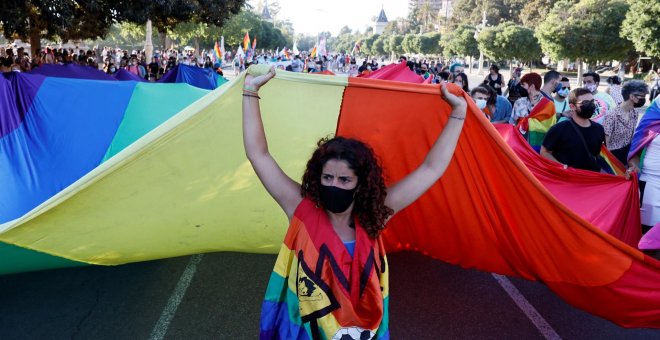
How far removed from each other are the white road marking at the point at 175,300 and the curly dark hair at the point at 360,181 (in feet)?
7.06

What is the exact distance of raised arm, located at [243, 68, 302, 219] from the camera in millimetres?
2217

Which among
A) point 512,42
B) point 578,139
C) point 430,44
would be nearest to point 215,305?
point 578,139

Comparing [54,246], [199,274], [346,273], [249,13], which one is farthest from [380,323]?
[249,13]

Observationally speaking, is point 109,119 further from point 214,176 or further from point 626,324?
point 626,324

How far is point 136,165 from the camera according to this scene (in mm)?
2811

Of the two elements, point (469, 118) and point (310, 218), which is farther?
point (469, 118)

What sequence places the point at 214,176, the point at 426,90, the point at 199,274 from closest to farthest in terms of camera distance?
the point at 426,90 < the point at 214,176 < the point at 199,274

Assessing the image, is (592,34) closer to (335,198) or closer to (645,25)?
(645,25)

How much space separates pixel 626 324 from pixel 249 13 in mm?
69798

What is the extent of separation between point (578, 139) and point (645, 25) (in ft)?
82.0

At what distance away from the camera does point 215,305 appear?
4070mm

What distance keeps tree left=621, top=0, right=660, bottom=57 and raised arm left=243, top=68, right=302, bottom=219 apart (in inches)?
1069

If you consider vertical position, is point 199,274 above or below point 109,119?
→ below

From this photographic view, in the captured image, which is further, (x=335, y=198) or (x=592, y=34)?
(x=592, y=34)
